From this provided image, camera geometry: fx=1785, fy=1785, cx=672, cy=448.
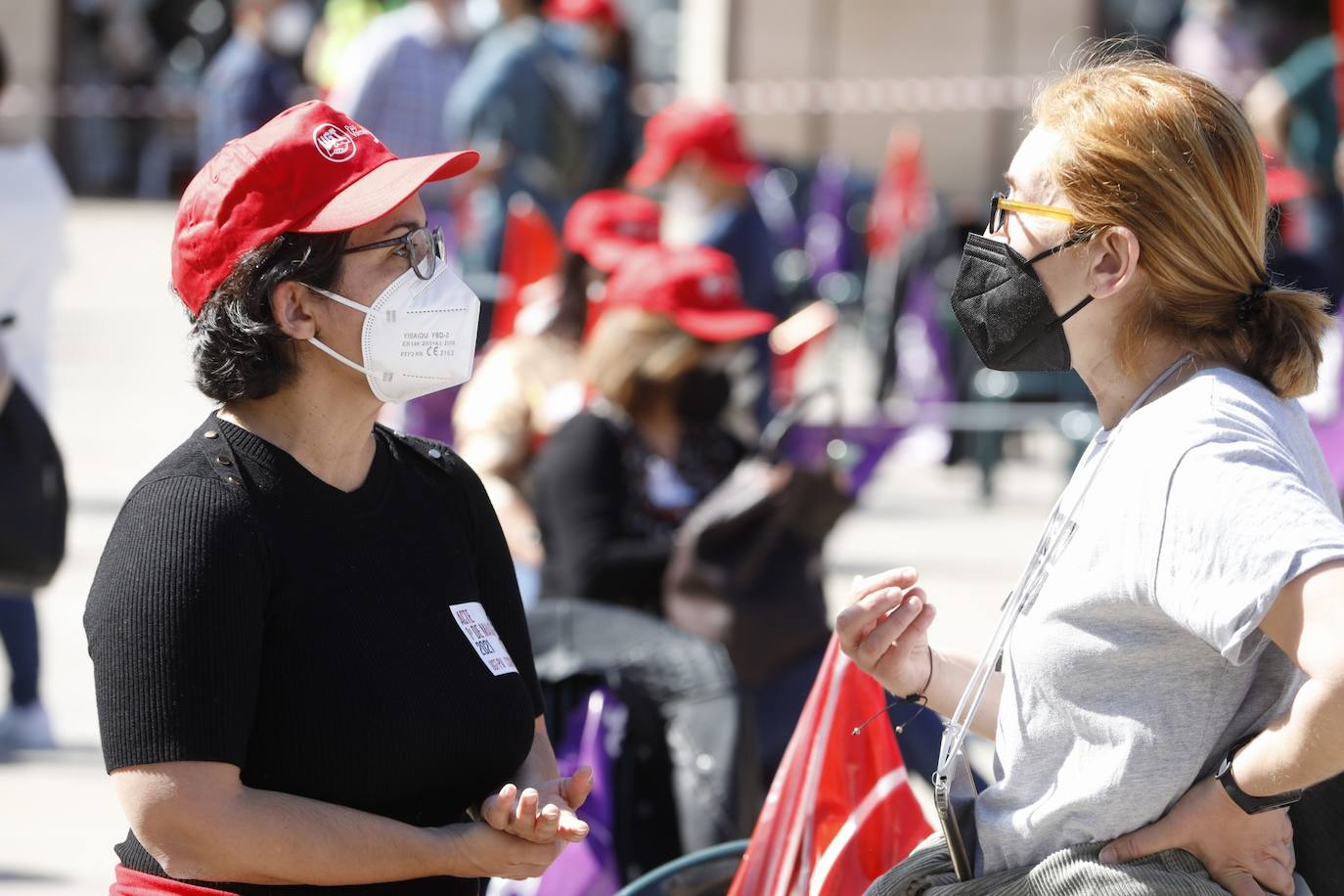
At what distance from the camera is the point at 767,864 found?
2580 mm

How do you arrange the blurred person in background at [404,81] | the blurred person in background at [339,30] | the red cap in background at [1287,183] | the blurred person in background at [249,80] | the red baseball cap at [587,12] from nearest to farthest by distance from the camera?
1. the red cap in background at [1287,183]
2. the blurred person in background at [404,81]
3. the red baseball cap at [587,12]
4. the blurred person in background at [339,30]
5. the blurred person in background at [249,80]

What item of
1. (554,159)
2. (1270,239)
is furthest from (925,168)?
(1270,239)

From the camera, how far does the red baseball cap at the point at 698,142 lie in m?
7.41

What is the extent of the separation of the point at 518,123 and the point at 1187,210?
6.70 metres

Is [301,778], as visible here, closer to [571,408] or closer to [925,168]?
[571,408]

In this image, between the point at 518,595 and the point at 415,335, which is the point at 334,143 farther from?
the point at 518,595

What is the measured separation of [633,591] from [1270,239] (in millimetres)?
2324

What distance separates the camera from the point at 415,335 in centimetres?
231

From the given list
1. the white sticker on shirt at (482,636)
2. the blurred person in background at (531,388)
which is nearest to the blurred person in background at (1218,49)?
the blurred person in background at (531,388)

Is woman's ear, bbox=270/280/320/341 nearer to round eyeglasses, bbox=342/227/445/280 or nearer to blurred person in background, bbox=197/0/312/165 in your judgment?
round eyeglasses, bbox=342/227/445/280

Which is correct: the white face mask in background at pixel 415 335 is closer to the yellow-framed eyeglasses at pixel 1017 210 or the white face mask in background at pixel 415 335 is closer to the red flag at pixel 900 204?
the yellow-framed eyeglasses at pixel 1017 210

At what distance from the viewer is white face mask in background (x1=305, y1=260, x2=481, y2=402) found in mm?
2260

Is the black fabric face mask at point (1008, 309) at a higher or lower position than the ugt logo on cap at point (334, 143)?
lower

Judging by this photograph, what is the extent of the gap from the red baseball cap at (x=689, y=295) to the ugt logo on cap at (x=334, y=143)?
8.35 ft
